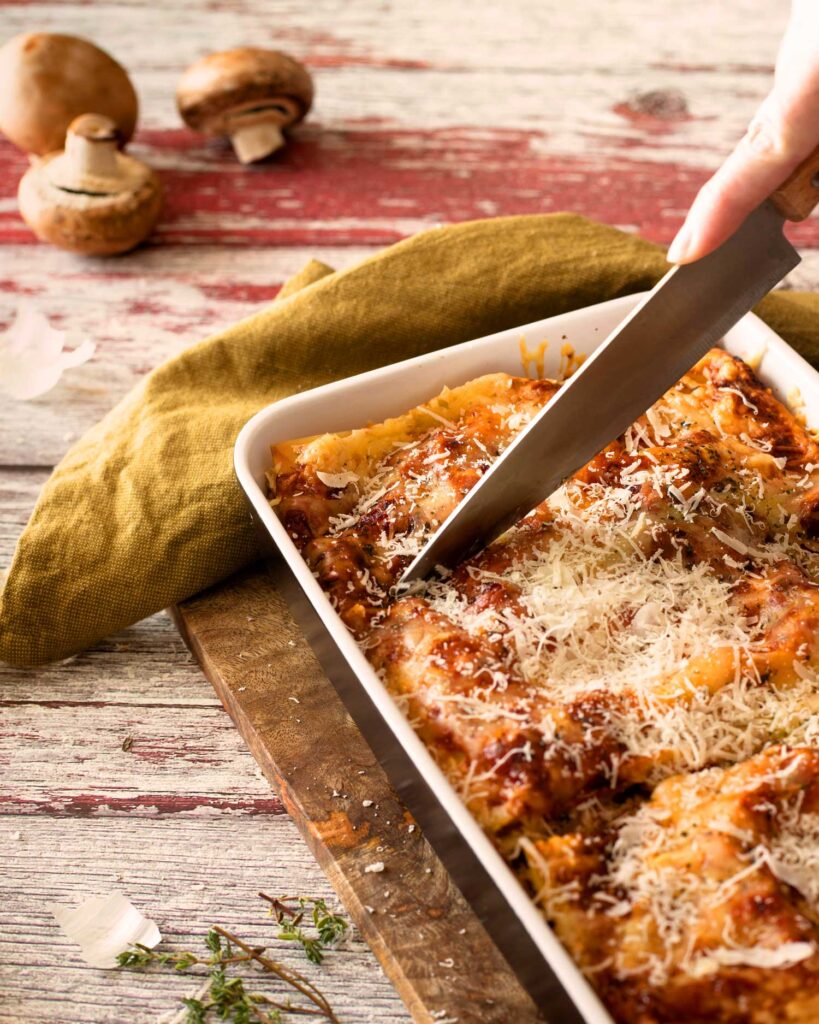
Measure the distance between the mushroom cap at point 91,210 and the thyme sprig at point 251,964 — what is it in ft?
6.76

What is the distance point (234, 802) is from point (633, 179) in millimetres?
2542

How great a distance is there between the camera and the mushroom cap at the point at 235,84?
363cm

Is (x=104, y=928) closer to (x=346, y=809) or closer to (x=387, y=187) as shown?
(x=346, y=809)

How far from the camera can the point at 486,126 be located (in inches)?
162

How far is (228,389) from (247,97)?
4.34ft

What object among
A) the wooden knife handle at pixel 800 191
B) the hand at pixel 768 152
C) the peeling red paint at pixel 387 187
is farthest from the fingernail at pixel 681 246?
the peeling red paint at pixel 387 187

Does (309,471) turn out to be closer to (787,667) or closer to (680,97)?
(787,667)

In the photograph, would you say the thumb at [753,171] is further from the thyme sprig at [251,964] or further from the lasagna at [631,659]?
Result: the thyme sprig at [251,964]

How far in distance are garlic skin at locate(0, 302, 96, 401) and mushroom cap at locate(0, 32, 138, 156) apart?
0.69 meters

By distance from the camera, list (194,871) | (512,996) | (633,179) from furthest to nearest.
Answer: (633,179), (194,871), (512,996)

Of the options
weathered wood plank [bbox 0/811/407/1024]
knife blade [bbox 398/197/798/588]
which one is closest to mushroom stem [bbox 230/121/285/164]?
knife blade [bbox 398/197/798/588]

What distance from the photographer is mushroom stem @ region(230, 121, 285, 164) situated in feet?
12.6

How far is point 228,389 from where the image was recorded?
280 cm

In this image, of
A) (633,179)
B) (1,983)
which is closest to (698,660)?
(1,983)
